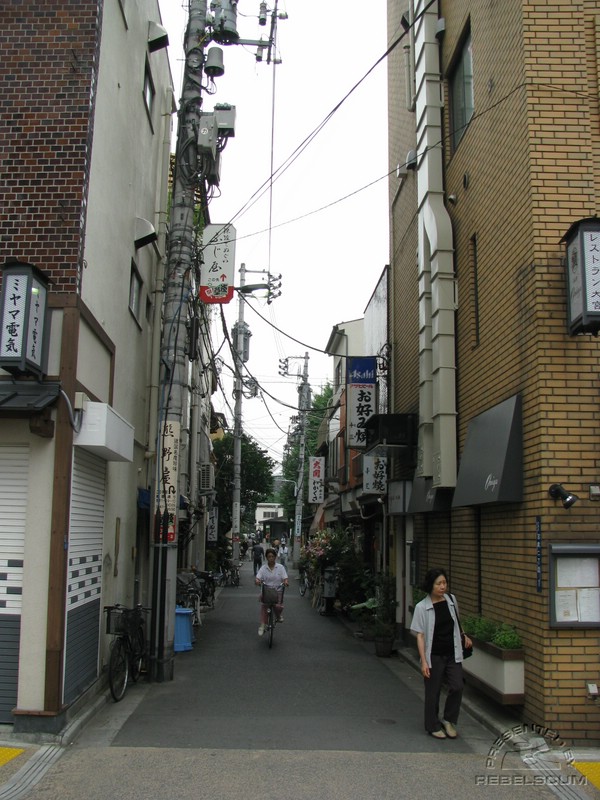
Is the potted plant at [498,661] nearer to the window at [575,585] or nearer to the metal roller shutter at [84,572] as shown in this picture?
the window at [575,585]

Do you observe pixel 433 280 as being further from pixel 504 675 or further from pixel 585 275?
pixel 504 675

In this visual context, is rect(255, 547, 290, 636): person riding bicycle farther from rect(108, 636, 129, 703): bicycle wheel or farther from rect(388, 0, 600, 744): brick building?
rect(108, 636, 129, 703): bicycle wheel

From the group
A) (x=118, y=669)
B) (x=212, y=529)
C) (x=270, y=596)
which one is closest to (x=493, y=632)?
(x=118, y=669)

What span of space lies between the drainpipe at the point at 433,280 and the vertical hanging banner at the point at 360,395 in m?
5.95

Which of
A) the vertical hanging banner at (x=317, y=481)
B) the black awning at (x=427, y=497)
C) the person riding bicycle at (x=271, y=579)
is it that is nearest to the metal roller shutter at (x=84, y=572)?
the black awning at (x=427, y=497)

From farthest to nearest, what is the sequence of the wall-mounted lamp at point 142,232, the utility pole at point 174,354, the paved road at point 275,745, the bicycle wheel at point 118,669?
the wall-mounted lamp at point 142,232, the utility pole at point 174,354, the bicycle wheel at point 118,669, the paved road at point 275,745

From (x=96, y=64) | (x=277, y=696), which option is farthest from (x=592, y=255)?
(x=277, y=696)

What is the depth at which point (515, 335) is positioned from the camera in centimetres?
823

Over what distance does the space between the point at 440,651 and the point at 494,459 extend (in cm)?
208

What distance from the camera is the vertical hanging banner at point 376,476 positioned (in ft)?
54.1

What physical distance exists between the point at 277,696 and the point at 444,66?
961 cm

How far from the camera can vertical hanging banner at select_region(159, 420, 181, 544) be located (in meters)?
10.9

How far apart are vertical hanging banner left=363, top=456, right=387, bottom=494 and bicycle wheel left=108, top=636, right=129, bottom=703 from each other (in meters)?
8.01

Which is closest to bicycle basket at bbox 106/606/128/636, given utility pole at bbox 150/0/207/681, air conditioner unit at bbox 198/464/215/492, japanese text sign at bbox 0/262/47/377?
utility pole at bbox 150/0/207/681
